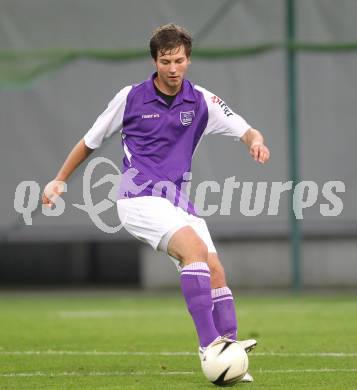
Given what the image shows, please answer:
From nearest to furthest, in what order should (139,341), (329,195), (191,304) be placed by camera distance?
(191,304)
(139,341)
(329,195)

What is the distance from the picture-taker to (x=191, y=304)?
21.5ft

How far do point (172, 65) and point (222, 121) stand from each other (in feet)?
1.73

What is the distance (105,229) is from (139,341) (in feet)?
16.7

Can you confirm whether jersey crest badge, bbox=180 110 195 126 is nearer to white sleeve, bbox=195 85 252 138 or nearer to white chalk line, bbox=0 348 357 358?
white sleeve, bbox=195 85 252 138

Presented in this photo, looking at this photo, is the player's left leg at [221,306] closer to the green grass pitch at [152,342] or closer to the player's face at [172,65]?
the green grass pitch at [152,342]

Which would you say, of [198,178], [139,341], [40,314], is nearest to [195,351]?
[139,341]

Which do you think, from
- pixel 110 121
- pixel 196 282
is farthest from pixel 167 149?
pixel 196 282

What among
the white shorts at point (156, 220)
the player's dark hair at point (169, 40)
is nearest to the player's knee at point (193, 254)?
the white shorts at point (156, 220)

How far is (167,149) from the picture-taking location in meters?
6.94

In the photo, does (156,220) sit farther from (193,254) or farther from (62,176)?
(62,176)

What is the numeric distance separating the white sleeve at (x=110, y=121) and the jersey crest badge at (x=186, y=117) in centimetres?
35

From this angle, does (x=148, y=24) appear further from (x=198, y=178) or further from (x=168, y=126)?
(x=168, y=126)

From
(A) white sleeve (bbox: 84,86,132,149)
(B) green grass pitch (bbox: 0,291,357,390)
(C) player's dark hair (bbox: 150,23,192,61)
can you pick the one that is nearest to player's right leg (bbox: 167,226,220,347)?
(B) green grass pitch (bbox: 0,291,357,390)

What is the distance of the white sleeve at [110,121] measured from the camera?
7020 millimetres
